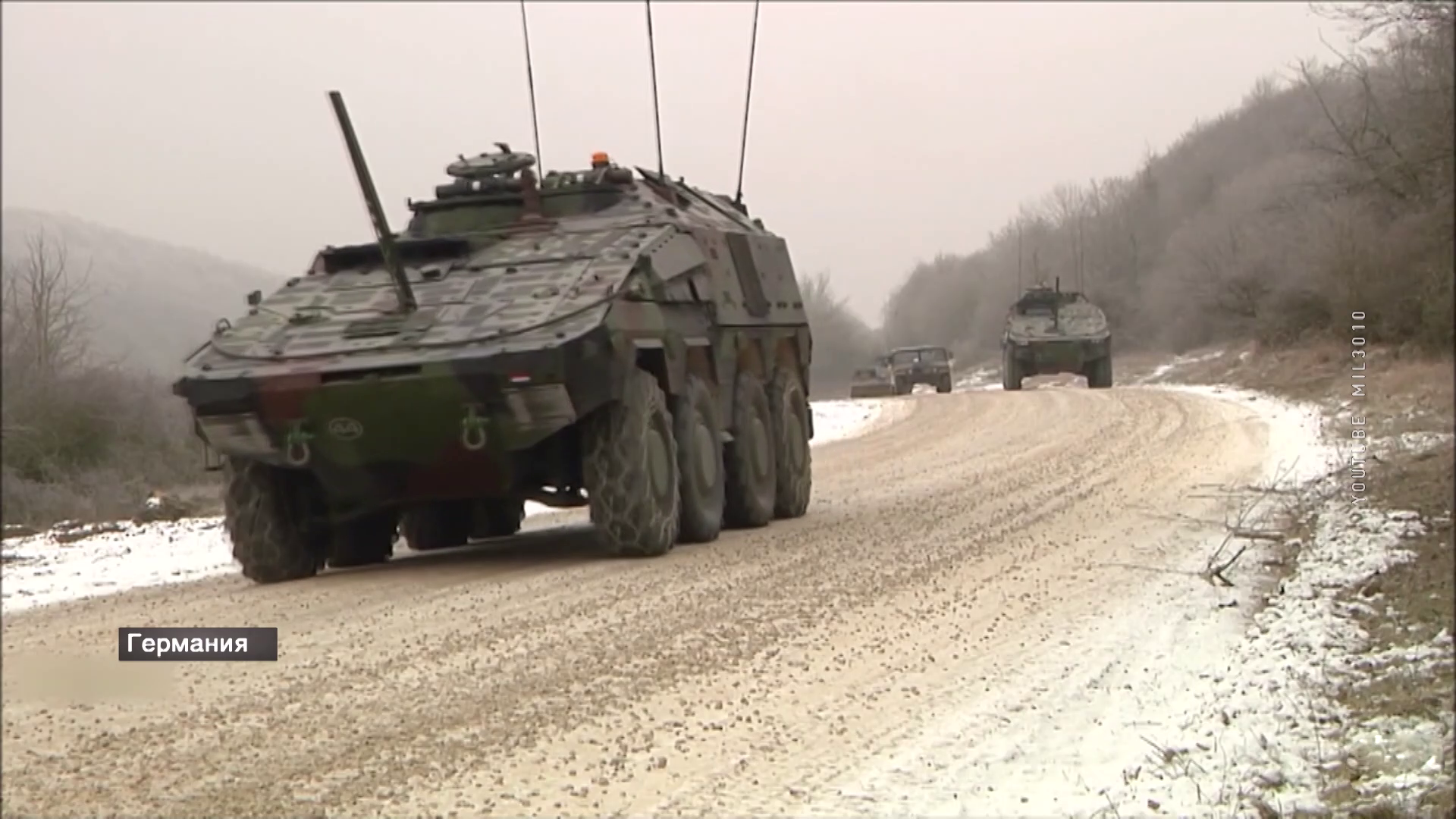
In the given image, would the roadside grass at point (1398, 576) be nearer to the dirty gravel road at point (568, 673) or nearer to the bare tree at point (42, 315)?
the dirty gravel road at point (568, 673)

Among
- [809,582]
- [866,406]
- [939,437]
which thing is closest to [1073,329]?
[866,406]

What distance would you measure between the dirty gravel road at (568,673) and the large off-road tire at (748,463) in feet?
0.73

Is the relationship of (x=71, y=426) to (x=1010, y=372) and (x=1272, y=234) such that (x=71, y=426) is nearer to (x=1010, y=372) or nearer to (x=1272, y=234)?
(x=1272, y=234)

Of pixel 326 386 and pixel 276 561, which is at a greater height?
pixel 326 386

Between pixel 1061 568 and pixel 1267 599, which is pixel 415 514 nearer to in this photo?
pixel 1061 568

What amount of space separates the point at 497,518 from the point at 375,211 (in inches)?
212

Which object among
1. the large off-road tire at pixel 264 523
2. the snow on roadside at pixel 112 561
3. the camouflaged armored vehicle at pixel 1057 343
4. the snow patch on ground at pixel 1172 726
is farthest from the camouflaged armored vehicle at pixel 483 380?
the camouflaged armored vehicle at pixel 1057 343

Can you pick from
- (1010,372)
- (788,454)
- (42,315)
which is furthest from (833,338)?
(1010,372)

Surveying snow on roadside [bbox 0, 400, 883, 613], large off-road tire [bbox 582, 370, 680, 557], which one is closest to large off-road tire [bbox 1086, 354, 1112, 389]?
snow on roadside [bbox 0, 400, 883, 613]

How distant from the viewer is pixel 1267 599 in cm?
885

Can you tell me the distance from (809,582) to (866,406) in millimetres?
20513

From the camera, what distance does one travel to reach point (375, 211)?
6707 millimetres

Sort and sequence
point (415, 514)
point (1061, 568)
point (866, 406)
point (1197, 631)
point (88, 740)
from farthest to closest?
point (866, 406) < point (415, 514) < point (1061, 568) < point (1197, 631) < point (88, 740)

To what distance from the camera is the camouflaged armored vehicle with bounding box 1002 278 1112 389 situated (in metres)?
30.4
